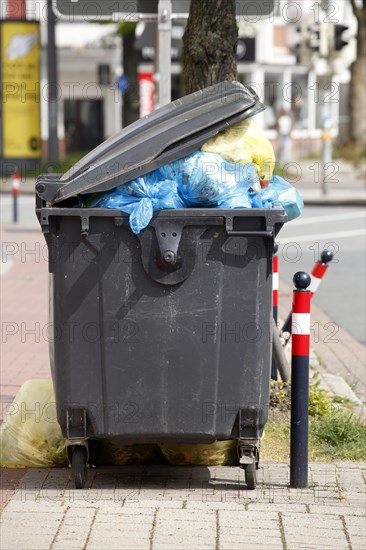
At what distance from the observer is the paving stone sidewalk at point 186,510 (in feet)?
15.3

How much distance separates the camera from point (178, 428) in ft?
17.1

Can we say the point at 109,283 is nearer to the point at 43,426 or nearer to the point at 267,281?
the point at 267,281

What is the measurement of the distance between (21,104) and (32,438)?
24936 mm

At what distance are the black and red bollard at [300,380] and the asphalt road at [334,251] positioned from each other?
4412 millimetres

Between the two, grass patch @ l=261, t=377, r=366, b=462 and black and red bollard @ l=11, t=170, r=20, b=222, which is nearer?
grass patch @ l=261, t=377, r=366, b=462

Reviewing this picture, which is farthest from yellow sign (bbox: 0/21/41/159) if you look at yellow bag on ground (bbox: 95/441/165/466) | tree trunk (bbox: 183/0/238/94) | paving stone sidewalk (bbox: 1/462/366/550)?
paving stone sidewalk (bbox: 1/462/366/550)

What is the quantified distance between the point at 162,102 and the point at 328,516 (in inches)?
145

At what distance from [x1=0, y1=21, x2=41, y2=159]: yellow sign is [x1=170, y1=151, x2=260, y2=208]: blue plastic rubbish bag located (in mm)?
25097

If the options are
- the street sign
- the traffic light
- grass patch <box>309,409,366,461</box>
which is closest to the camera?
grass patch <box>309,409,366,461</box>

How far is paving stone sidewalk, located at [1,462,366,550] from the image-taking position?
466 centimetres

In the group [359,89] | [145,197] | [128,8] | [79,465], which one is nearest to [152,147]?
[145,197]

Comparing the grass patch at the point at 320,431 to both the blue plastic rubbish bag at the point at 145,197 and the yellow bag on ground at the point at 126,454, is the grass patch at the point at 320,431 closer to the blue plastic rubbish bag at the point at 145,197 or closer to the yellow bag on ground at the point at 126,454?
the yellow bag on ground at the point at 126,454

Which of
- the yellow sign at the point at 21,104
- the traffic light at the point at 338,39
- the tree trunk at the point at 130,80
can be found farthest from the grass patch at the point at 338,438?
the tree trunk at the point at 130,80

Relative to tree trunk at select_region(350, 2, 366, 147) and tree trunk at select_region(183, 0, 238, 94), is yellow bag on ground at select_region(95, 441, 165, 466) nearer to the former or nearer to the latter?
tree trunk at select_region(183, 0, 238, 94)
